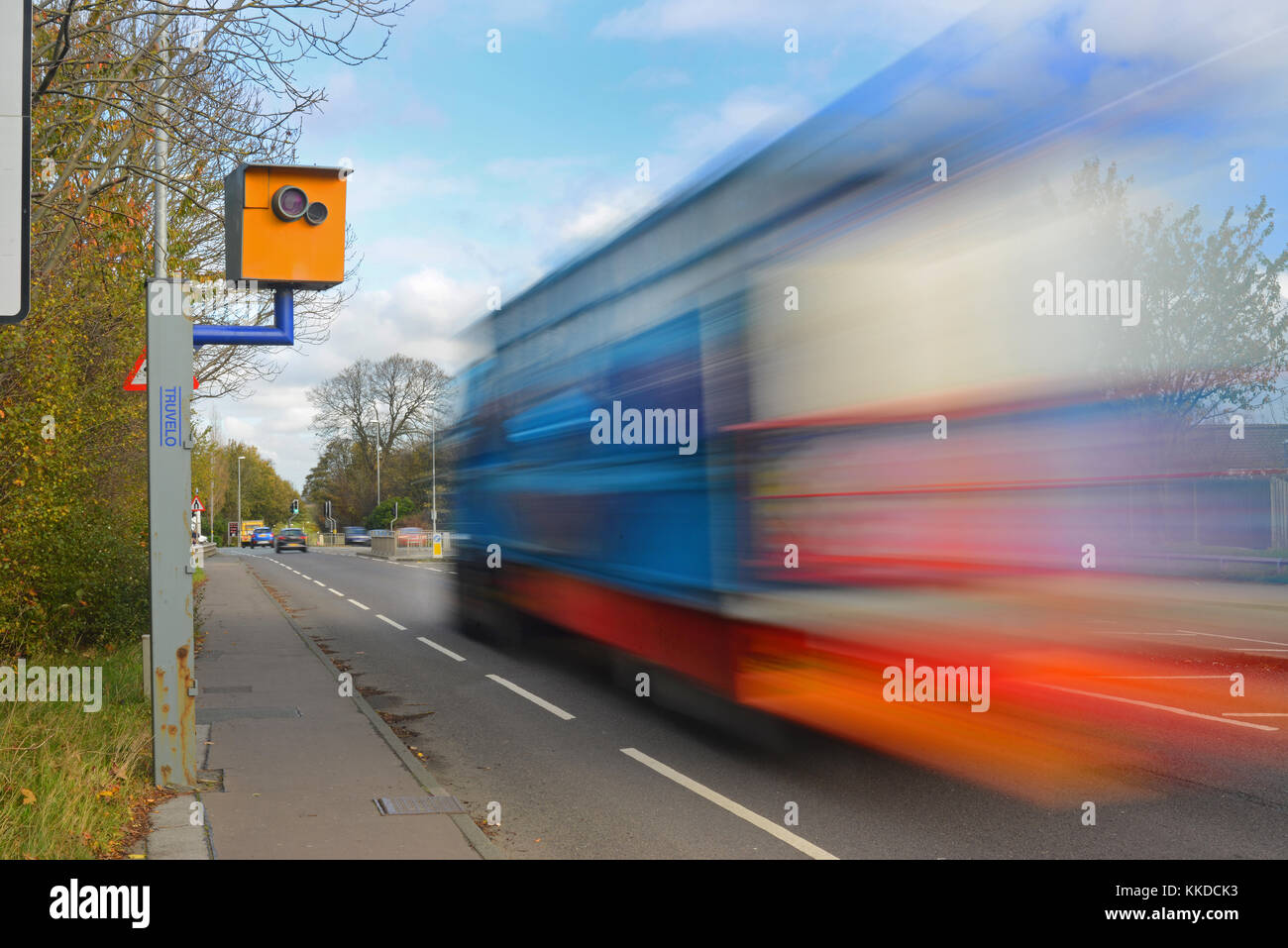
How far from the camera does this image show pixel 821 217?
6.19m

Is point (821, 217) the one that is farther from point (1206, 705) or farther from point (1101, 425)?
point (1206, 705)

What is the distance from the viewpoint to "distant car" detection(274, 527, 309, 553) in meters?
62.8

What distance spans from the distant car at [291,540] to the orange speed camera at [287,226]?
59458 millimetres

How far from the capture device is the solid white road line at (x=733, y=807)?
5652 mm

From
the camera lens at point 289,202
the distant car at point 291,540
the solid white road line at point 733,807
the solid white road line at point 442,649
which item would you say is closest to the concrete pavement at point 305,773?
the solid white road line at point 733,807

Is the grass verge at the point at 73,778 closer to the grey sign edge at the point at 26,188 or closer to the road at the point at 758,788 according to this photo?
the road at the point at 758,788

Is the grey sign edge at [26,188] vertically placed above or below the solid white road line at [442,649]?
above

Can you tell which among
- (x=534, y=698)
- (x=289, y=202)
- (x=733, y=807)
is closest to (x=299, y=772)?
(x=733, y=807)

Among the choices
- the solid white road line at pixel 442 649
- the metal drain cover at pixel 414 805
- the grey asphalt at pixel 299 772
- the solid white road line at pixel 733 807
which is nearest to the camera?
the solid white road line at pixel 733 807

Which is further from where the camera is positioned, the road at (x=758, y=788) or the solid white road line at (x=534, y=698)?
the solid white road line at (x=534, y=698)

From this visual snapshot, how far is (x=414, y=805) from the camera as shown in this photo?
662 centimetres

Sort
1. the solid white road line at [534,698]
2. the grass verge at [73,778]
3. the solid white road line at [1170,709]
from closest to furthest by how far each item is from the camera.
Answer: the grass verge at [73,778] → the solid white road line at [1170,709] → the solid white road line at [534,698]

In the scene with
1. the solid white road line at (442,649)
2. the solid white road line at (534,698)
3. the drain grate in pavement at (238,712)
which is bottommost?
the solid white road line at (442,649)
